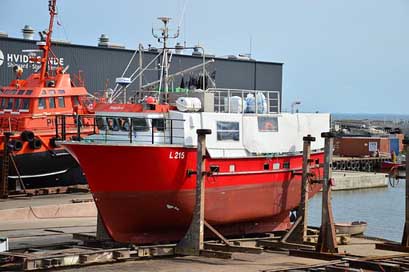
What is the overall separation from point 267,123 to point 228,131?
1.42 meters

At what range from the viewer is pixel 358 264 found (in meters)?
15.0

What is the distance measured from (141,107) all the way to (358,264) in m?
5.79

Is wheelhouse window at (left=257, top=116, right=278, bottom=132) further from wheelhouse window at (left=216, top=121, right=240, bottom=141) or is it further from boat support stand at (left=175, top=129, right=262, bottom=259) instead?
boat support stand at (left=175, top=129, right=262, bottom=259)

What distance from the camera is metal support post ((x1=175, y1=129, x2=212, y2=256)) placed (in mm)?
16250

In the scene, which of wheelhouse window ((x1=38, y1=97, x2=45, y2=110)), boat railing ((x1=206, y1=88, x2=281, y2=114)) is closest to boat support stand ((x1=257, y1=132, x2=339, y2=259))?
boat railing ((x1=206, y1=88, x2=281, y2=114))

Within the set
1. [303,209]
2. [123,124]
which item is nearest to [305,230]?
[303,209]

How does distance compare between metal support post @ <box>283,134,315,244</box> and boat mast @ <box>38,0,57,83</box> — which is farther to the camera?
boat mast @ <box>38,0,57,83</box>

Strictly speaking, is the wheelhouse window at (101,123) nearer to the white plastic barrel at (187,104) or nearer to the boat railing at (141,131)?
the boat railing at (141,131)

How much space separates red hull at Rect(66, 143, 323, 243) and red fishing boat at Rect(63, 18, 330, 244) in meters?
0.02

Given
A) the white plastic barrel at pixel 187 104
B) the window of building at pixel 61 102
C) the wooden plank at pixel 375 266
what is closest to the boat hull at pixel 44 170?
the window of building at pixel 61 102

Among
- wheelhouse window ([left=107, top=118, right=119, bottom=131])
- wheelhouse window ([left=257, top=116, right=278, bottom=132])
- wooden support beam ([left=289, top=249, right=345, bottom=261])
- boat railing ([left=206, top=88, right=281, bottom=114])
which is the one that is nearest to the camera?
wooden support beam ([left=289, top=249, right=345, bottom=261])

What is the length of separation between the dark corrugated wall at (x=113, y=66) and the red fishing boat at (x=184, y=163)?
1297 cm

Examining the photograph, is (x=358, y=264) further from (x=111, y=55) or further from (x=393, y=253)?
(x=111, y=55)

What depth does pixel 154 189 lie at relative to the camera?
54.9ft
